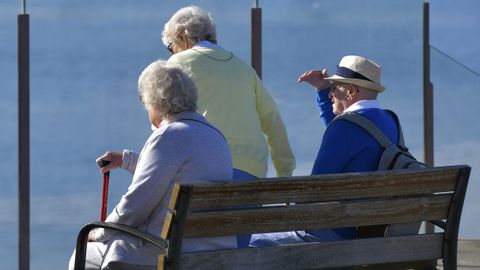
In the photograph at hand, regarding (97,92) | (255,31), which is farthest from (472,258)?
(97,92)

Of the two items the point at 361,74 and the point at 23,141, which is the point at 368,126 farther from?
the point at 23,141

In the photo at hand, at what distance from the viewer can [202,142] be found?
4.40 metres

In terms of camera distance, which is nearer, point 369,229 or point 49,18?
point 369,229

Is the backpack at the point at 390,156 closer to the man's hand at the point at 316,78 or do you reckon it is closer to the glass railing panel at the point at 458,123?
the man's hand at the point at 316,78

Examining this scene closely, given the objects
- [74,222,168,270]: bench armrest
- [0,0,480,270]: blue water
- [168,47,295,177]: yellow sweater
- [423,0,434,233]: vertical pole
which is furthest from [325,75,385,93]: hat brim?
[423,0,434,233]: vertical pole

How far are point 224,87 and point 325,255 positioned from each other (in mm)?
1484

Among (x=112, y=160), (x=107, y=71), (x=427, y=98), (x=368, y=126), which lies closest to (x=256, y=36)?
(x=107, y=71)

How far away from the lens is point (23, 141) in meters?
6.96

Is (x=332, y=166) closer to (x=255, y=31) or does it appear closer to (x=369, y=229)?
(x=369, y=229)

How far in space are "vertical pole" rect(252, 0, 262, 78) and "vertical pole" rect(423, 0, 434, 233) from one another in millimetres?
1186

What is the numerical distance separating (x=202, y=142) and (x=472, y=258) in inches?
141

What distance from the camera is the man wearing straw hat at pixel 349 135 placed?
4.79 metres

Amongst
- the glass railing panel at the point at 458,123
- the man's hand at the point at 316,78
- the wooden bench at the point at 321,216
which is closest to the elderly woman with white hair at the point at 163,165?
the wooden bench at the point at 321,216

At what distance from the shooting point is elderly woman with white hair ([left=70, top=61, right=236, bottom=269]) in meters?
4.37
